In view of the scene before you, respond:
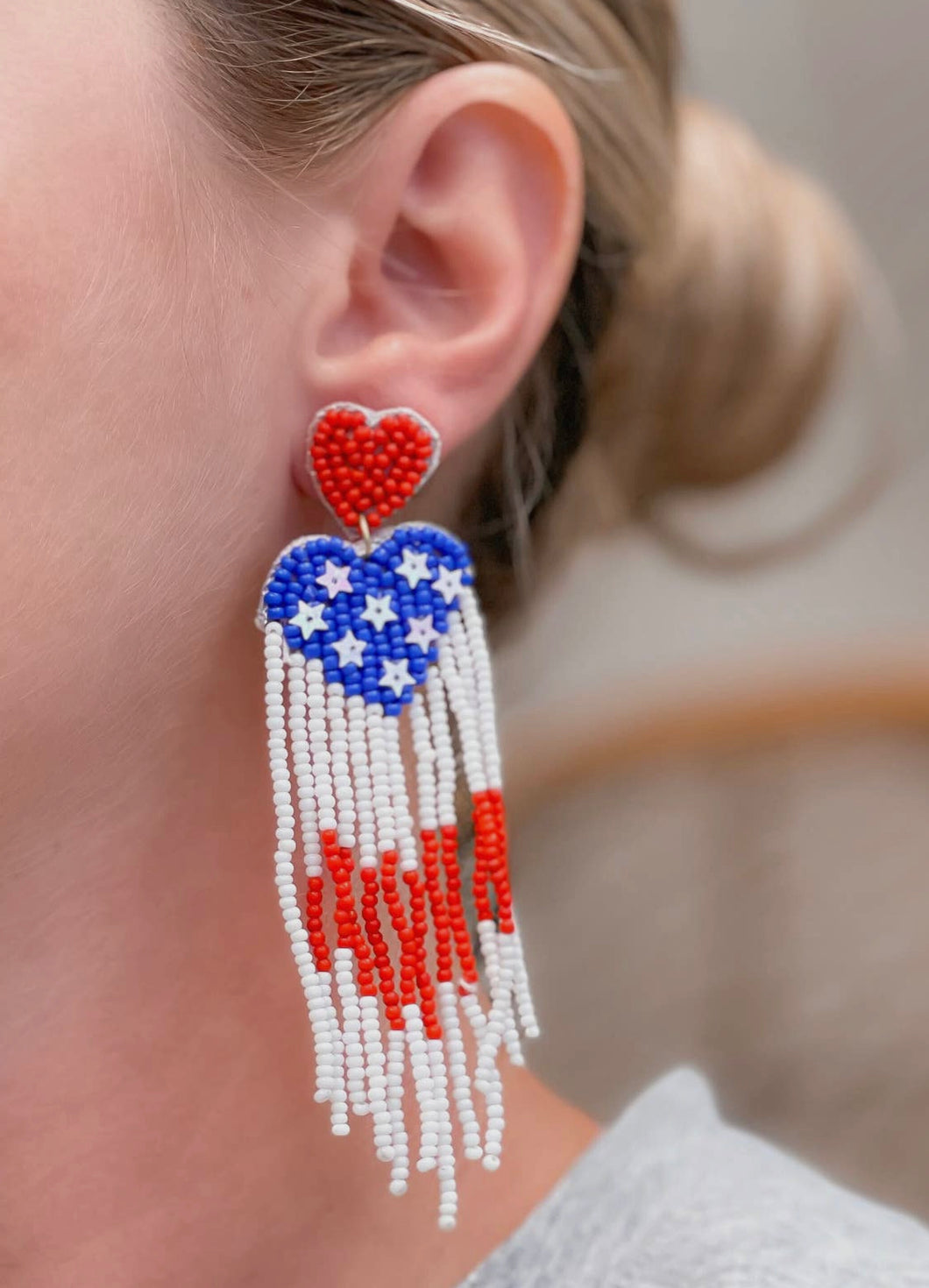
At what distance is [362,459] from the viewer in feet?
2.16

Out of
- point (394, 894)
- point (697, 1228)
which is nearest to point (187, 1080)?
point (394, 894)

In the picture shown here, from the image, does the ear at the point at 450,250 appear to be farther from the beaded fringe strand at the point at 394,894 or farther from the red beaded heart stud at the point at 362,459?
the beaded fringe strand at the point at 394,894

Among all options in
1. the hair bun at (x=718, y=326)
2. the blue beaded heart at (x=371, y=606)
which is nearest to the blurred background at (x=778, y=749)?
the hair bun at (x=718, y=326)

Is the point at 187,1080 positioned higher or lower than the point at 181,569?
lower

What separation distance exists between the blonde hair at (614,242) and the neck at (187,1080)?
264 mm

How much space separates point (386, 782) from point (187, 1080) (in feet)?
0.79

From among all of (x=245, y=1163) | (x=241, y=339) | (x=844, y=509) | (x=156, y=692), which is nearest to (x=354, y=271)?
(x=241, y=339)

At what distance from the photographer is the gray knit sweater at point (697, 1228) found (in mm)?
697

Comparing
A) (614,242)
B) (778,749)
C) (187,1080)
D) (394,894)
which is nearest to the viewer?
(394,894)

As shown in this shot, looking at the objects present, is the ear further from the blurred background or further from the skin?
the blurred background

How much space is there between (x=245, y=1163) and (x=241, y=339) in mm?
467

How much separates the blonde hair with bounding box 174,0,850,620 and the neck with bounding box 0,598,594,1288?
0.26 metres

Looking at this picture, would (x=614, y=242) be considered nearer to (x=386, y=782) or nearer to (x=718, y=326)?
(x=718, y=326)

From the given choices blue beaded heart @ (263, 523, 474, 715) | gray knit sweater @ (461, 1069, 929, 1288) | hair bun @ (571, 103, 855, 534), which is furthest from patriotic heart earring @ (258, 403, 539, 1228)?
hair bun @ (571, 103, 855, 534)
